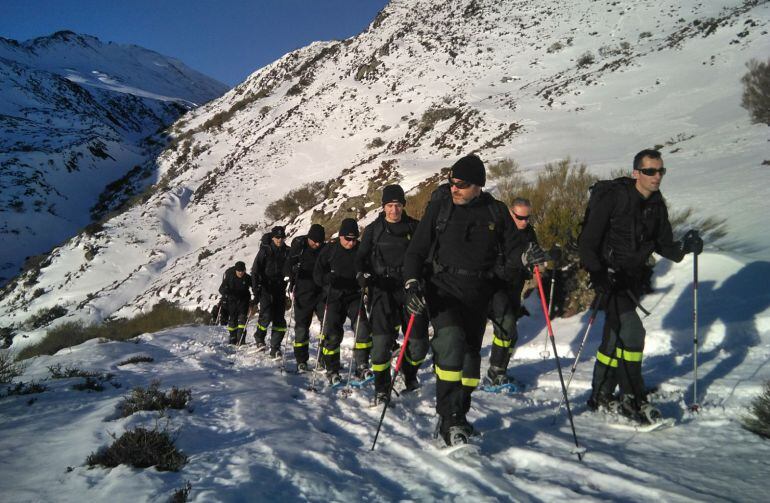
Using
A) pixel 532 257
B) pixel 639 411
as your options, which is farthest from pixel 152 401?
pixel 639 411

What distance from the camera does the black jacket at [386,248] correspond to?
510 cm

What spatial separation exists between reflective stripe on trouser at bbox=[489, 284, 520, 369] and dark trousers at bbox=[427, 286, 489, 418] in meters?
Result: 1.66

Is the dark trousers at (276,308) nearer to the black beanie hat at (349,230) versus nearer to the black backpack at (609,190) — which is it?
the black beanie hat at (349,230)

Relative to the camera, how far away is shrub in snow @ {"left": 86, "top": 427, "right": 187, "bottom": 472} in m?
2.79

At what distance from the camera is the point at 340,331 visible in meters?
6.30

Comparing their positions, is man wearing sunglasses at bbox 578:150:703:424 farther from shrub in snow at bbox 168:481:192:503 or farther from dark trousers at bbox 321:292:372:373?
shrub in snow at bbox 168:481:192:503

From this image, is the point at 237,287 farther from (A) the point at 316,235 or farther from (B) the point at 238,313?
(A) the point at 316,235

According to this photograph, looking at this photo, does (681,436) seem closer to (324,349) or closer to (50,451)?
(324,349)

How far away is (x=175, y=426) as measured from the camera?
3.60 m

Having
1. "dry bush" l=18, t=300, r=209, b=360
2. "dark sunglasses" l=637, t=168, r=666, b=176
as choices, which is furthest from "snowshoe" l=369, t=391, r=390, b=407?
"dry bush" l=18, t=300, r=209, b=360

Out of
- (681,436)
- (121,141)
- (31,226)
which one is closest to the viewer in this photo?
(681,436)

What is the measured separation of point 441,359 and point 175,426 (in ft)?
7.87

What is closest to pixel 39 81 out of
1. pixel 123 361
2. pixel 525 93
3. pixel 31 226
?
pixel 31 226

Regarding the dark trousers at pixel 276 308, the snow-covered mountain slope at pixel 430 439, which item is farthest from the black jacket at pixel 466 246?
the dark trousers at pixel 276 308
